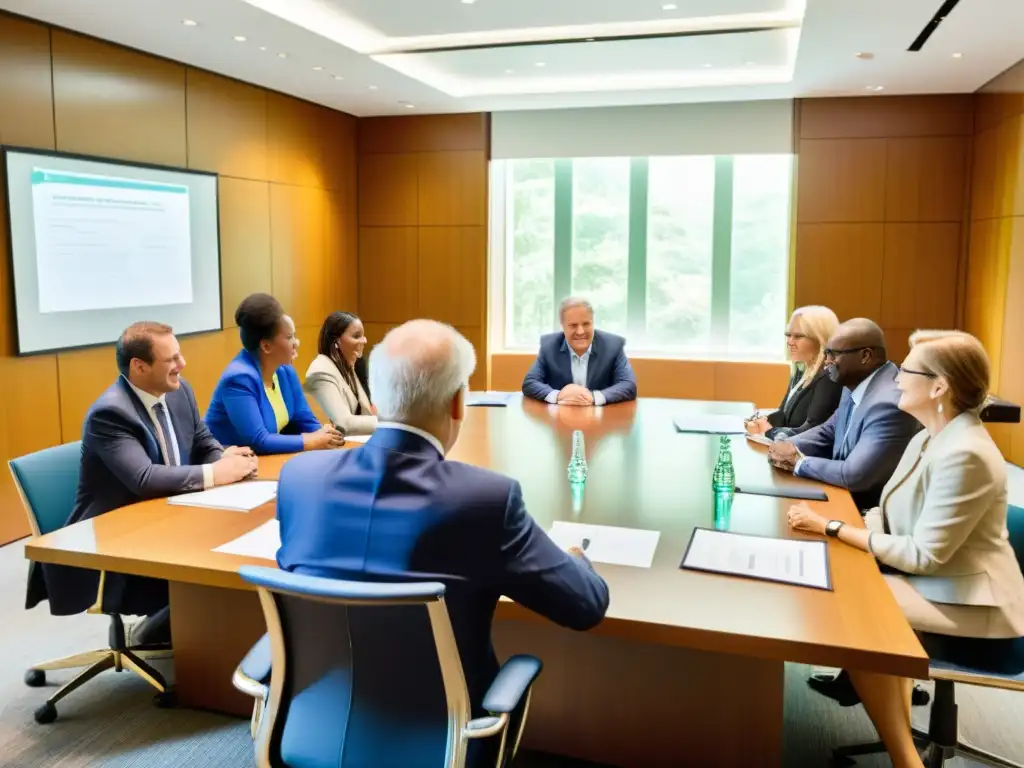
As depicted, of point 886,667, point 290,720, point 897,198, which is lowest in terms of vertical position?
point 290,720

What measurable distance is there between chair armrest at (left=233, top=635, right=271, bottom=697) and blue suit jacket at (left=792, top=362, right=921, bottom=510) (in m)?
1.97

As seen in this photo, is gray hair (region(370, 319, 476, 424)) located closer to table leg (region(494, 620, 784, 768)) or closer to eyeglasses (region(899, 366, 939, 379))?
table leg (region(494, 620, 784, 768))

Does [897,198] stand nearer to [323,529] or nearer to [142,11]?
[142,11]

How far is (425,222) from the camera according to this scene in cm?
832

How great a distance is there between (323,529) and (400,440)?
0.72 ft

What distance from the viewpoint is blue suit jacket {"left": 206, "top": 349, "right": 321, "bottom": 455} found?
344 centimetres

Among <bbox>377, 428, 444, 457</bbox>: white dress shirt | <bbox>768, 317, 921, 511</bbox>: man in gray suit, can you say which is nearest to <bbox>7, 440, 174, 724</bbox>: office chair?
<bbox>377, 428, 444, 457</bbox>: white dress shirt

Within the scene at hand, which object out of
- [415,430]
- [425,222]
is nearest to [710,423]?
[415,430]

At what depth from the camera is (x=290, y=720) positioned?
166 cm

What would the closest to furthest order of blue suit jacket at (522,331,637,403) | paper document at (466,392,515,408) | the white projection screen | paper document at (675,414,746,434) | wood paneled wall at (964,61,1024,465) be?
paper document at (675,414,746,434), paper document at (466,392,515,408), the white projection screen, blue suit jacket at (522,331,637,403), wood paneled wall at (964,61,1024,465)

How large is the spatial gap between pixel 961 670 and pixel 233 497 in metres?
2.15

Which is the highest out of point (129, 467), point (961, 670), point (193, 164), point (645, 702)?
point (193, 164)

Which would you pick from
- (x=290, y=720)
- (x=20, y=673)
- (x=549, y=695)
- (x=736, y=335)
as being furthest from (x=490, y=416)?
(x=736, y=335)

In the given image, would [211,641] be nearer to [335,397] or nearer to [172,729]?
[172,729]
